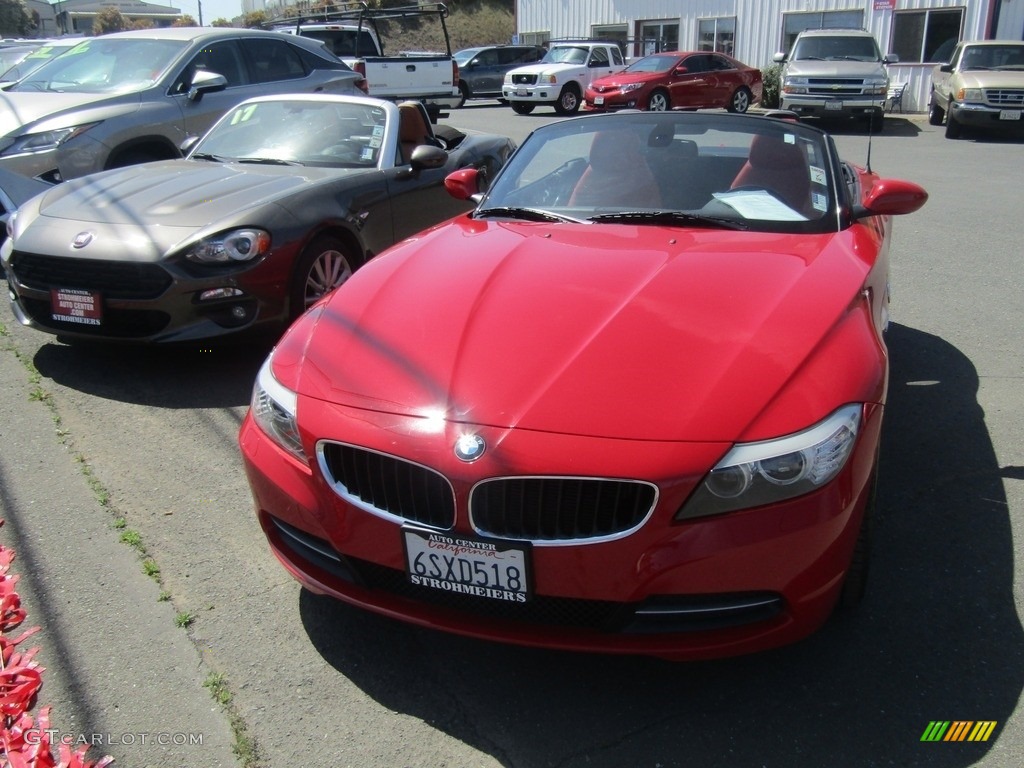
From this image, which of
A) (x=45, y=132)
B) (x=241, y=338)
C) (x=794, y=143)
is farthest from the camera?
(x=45, y=132)

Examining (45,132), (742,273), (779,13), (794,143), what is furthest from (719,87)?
(742,273)

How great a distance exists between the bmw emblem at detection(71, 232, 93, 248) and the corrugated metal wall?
22.5 metres

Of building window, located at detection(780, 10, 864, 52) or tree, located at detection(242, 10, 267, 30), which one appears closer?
building window, located at detection(780, 10, 864, 52)

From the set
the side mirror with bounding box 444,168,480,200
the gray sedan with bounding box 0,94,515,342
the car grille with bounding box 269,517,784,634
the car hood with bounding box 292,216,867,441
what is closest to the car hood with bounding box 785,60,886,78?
the gray sedan with bounding box 0,94,515,342

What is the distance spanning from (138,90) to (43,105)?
768 millimetres

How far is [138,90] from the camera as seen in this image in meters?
8.26

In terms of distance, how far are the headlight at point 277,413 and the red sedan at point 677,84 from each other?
1832 cm

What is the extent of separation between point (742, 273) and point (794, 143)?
4.52ft

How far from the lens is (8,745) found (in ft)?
6.29

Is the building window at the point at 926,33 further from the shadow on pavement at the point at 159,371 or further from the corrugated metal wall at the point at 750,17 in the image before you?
the shadow on pavement at the point at 159,371

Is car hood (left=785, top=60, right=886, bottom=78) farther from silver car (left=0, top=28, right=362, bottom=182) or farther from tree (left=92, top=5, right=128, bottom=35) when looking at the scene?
tree (left=92, top=5, right=128, bottom=35)

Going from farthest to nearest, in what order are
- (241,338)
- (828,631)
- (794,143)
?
(241,338), (794,143), (828,631)

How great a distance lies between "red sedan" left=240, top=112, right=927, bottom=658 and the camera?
2.32m

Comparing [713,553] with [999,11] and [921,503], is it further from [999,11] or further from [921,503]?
[999,11]
